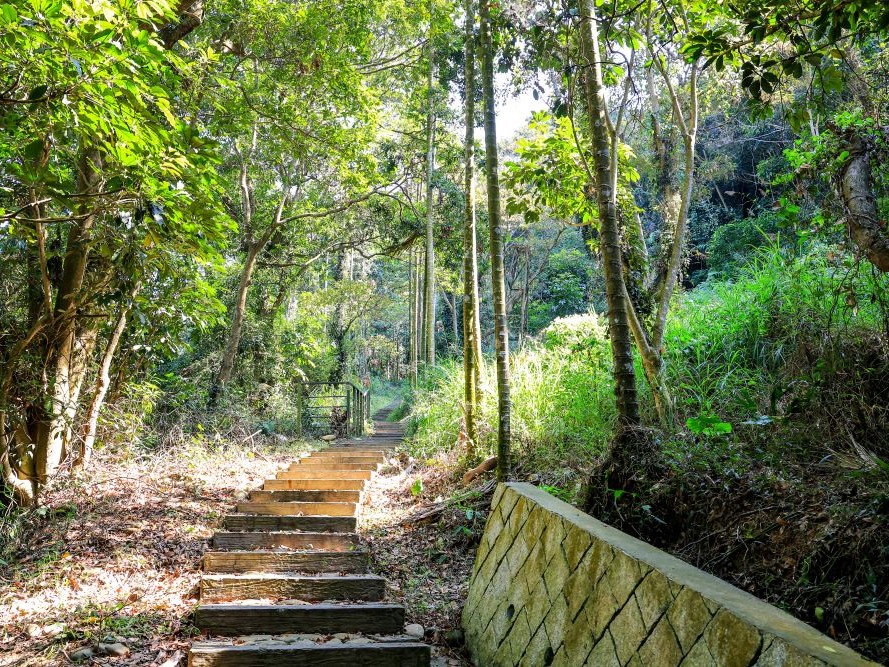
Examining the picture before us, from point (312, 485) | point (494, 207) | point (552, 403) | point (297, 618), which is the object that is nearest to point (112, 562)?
point (297, 618)

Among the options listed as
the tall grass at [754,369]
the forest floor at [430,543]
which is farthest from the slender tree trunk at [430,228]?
the forest floor at [430,543]

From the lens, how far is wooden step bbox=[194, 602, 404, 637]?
11.7 feet

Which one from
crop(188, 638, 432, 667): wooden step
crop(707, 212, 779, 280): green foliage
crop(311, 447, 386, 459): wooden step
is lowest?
crop(188, 638, 432, 667): wooden step

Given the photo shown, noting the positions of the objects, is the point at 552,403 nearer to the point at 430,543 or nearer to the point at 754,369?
the point at 430,543

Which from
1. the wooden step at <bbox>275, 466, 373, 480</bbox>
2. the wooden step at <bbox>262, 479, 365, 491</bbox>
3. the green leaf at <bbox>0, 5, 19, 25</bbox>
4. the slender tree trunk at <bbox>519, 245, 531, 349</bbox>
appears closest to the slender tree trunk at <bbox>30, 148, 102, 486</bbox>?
the wooden step at <bbox>262, 479, 365, 491</bbox>

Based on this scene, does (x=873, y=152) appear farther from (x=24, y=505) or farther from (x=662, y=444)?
(x=24, y=505)

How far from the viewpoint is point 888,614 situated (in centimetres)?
170

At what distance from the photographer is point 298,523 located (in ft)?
18.1

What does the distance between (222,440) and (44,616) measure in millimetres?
4850

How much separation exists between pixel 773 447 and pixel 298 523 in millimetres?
4103

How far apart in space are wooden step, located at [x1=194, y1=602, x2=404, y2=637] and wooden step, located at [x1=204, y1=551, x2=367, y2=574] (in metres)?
0.75

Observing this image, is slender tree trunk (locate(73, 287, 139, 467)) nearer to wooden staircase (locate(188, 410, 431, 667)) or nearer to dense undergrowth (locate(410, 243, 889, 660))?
wooden staircase (locate(188, 410, 431, 667))

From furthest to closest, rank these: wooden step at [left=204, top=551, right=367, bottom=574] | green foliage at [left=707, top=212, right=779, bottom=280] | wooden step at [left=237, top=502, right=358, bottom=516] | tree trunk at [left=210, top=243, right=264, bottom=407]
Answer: green foliage at [left=707, top=212, right=779, bottom=280] → tree trunk at [left=210, top=243, right=264, bottom=407] → wooden step at [left=237, top=502, right=358, bottom=516] → wooden step at [left=204, top=551, right=367, bottom=574]

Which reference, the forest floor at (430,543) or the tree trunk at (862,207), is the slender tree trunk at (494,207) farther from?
the tree trunk at (862,207)
